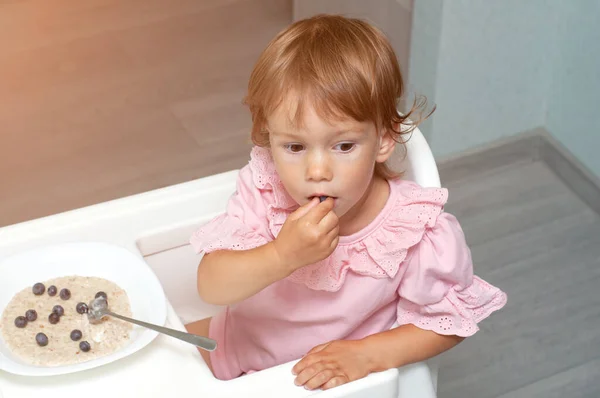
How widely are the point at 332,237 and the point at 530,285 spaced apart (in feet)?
3.64

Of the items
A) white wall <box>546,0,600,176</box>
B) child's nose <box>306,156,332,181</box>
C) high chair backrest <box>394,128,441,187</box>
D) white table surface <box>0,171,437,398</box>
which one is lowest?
white wall <box>546,0,600,176</box>

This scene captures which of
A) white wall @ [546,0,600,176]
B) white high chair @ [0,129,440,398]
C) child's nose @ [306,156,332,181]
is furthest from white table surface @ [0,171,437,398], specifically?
white wall @ [546,0,600,176]

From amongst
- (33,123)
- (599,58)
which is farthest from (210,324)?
(33,123)

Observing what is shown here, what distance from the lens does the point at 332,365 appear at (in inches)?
40.9

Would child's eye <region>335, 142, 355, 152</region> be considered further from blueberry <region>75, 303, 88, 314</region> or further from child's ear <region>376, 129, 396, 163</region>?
blueberry <region>75, 303, 88, 314</region>

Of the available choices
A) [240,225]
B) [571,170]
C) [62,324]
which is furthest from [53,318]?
[571,170]

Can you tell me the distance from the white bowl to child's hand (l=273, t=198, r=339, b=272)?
16cm

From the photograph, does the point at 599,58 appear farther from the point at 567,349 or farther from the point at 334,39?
the point at 334,39

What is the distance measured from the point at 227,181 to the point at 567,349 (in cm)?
94

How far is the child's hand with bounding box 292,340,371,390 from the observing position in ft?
3.30

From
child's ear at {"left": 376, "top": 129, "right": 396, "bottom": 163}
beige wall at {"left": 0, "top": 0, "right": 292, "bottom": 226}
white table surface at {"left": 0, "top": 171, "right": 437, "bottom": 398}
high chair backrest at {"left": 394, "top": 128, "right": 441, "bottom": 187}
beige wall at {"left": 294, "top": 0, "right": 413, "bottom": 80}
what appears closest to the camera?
white table surface at {"left": 0, "top": 171, "right": 437, "bottom": 398}

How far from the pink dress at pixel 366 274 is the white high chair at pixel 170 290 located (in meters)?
0.07

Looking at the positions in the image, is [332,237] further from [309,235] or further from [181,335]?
[181,335]

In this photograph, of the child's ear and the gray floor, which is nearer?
the child's ear
